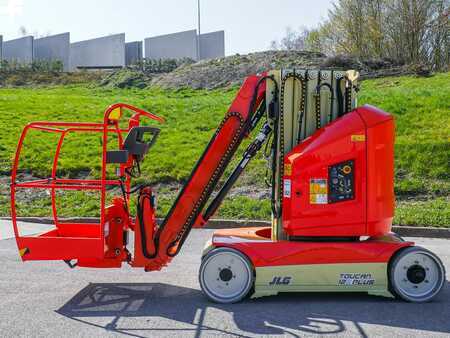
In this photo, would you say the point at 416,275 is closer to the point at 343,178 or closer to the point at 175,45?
the point at 343,178

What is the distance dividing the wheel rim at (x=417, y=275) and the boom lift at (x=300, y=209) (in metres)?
0.01

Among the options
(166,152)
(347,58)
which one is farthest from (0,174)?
(347,58)

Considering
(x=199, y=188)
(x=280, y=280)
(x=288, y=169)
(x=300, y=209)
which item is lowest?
(x=280, y=280)

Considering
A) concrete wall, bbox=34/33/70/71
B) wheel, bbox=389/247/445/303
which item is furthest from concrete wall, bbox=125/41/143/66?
wheel, bbox=389/247/445/303

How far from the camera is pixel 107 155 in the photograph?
652cm

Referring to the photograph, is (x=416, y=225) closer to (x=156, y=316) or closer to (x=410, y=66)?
(x=156, y=316)

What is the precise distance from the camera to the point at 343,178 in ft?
21.4

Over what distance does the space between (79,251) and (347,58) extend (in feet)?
73.0

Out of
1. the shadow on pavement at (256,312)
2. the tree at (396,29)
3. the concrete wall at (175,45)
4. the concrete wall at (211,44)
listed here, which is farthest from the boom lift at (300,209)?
the concrete wall at (211,44)

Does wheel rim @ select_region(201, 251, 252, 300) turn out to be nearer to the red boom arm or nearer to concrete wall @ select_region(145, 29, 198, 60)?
the red boom arm

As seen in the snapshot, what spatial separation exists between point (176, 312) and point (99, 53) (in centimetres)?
4520

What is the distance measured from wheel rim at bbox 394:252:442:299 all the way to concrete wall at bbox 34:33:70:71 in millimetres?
46682

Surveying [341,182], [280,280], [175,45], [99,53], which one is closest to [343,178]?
[341,182]

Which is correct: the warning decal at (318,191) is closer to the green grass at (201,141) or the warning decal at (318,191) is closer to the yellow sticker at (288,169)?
the yellow sticker at (288,169)
